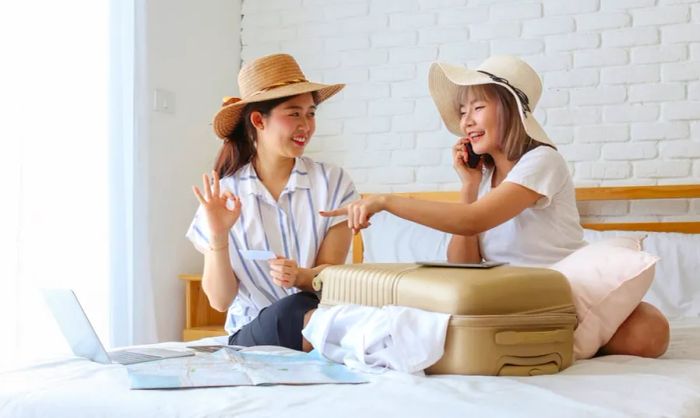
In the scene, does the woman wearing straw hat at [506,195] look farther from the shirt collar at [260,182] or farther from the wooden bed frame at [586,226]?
the wooden bed frame at [586,226]

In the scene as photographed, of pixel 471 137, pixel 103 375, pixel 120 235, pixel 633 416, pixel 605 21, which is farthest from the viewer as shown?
pixel 605 21

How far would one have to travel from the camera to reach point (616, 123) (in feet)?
9.99

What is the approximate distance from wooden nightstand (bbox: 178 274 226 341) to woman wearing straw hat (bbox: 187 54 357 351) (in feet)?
3.62

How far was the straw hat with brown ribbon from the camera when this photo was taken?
2014 millimetres

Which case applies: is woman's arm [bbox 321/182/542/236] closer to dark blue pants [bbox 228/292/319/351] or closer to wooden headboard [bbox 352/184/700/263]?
dark blue pants [bbox 228/292/319/351]

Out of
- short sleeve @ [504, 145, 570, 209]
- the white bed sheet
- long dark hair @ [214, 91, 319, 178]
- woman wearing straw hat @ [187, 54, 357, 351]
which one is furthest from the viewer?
long dark hair @ [214, 91, 319, 178]

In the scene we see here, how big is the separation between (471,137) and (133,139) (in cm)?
137

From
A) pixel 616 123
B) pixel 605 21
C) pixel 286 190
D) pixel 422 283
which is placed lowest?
pixel 422 283

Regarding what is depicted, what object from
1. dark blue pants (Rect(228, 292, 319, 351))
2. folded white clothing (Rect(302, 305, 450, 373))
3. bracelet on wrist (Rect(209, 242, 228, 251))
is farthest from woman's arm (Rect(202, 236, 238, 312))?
folded white clothing (Rect(302, 305, 450, 373))

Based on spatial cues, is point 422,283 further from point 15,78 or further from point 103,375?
point 15,78

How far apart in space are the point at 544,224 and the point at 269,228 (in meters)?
0.63

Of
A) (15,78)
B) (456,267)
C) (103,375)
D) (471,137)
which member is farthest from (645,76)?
(103,375)

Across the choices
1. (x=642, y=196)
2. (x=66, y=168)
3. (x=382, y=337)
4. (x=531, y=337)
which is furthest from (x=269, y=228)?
(x=642, y=196)

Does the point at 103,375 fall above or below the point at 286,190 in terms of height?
below
